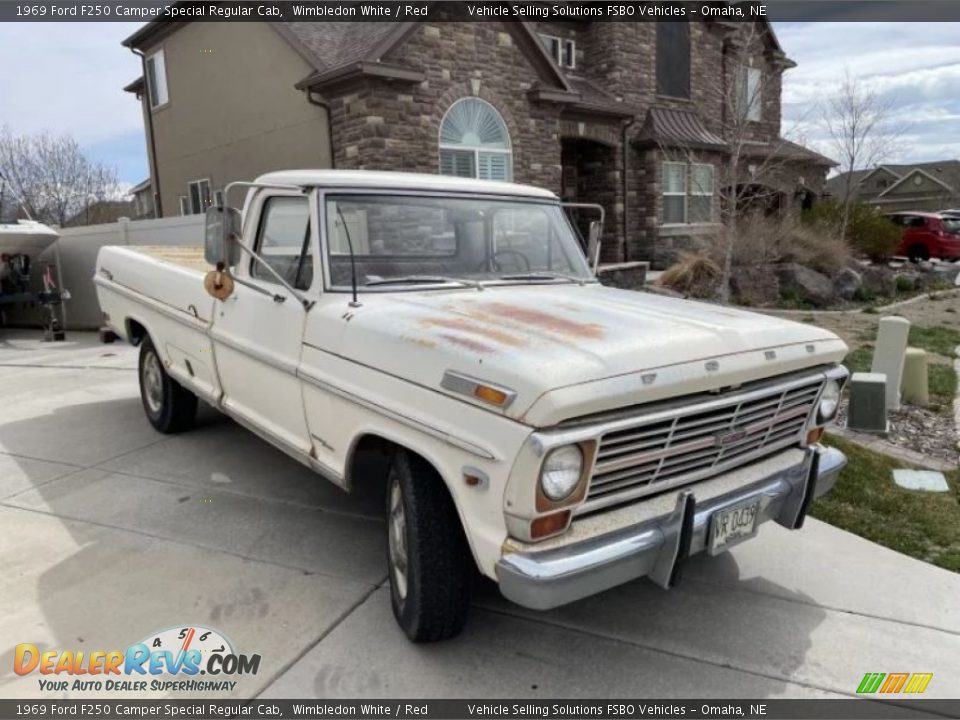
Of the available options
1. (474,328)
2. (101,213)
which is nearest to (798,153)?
(474,328)

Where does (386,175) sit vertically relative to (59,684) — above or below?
above

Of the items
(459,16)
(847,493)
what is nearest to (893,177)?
(459,16)

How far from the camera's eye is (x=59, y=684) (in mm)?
2803

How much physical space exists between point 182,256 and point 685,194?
1552cm

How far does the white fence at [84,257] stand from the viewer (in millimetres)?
12281

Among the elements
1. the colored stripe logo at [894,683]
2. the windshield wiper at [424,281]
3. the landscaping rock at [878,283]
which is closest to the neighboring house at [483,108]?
the landscaping rock at [878,283]

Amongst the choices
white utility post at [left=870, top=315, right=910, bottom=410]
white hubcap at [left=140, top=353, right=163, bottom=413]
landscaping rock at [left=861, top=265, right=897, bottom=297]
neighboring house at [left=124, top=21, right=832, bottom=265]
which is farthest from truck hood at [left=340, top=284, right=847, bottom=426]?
landscaping rock at [left=861, top=265, right=897, bottom=297]

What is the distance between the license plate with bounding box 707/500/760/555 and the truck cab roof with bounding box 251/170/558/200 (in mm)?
2249

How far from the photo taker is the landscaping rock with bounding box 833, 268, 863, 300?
13801 mm

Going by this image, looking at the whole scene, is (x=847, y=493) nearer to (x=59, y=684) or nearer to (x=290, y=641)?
(x=290, y=641)

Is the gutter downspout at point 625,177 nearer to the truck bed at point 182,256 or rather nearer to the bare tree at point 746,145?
the bare tree at point 746,145

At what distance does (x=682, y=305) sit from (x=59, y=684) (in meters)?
3.15

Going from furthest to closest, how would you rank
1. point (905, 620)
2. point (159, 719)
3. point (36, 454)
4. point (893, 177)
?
point (893, 177) < point (36, 454) < point (905, 620) < point (159, 719)

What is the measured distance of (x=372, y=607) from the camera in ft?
10.7
